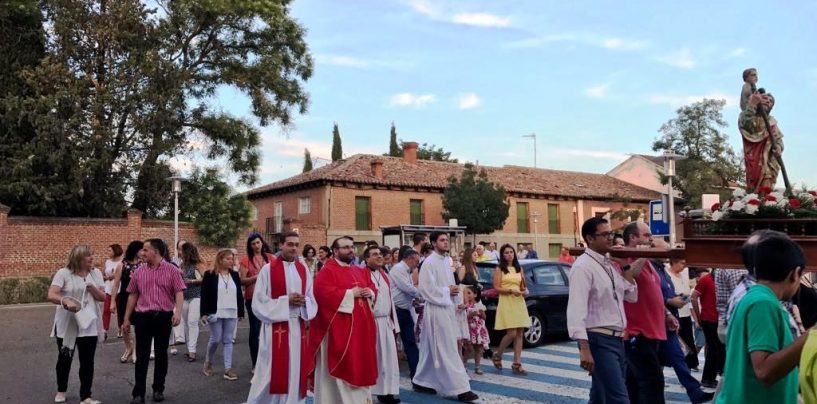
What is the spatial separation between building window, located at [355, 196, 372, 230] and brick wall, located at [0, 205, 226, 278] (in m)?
12.4

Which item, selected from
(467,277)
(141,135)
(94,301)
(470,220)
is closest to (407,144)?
(470,220)

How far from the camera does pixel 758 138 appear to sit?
22.3 feet

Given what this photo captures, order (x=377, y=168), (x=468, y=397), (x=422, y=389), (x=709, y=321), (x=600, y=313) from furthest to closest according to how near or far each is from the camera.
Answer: (x=377, y=168) < (x=422, y=389) < (x=709, y=321) < (x=468, y=397) < (x=600, y=313)

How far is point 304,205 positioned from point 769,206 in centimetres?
3403

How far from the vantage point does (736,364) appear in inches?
110

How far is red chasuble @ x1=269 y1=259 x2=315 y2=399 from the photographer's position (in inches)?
259

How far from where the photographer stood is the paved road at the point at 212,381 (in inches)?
303

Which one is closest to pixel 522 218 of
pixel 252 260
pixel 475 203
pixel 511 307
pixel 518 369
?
pixel 475 203

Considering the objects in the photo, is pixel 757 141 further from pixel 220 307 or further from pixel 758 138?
pixel 220 307

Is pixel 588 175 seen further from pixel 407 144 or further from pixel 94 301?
pixel 94 301

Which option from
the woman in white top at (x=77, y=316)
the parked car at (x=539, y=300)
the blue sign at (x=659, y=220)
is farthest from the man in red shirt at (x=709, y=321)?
the woman in white top at (x=77, y=316)

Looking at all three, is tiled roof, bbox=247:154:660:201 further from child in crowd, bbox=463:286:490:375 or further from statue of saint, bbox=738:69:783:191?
statue of saint, bbox=738:69:783:191

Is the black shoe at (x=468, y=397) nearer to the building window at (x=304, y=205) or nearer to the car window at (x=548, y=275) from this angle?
the car window at (x=548, y=275)

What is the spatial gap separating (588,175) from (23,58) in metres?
38.5
